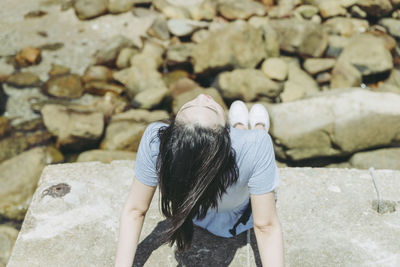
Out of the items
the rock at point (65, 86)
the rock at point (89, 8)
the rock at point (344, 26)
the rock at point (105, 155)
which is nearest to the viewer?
the rock at point (105, 155)

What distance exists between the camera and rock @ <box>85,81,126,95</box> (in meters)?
6.63

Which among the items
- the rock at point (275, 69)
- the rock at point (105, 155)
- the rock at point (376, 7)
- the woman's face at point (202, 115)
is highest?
the woman's face at point (202, 115)

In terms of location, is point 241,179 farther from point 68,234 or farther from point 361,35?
point 361,35

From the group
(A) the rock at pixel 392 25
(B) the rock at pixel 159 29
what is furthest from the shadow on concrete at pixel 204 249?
(A) the rock at pixel 392 25

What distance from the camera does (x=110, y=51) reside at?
7.19 metres

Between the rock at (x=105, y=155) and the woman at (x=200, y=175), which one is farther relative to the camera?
the rock at (x=105, y=155)

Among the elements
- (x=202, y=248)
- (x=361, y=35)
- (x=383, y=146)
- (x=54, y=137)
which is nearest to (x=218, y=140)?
(x=202, y=248)

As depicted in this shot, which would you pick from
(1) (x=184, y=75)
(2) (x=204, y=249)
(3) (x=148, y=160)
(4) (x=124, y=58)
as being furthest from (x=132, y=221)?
(4) (x=124, y=58)

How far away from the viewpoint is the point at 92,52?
24.5 ft

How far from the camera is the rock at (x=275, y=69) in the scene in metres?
6.49

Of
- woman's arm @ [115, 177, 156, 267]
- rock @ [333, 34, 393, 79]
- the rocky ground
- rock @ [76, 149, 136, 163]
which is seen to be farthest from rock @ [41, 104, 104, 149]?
rock @ [333, 34, 393, 79]

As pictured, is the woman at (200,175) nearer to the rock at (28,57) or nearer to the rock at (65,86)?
the rock at (65,86)

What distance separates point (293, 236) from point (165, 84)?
464 cm

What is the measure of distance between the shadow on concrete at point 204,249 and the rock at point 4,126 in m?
4.22
